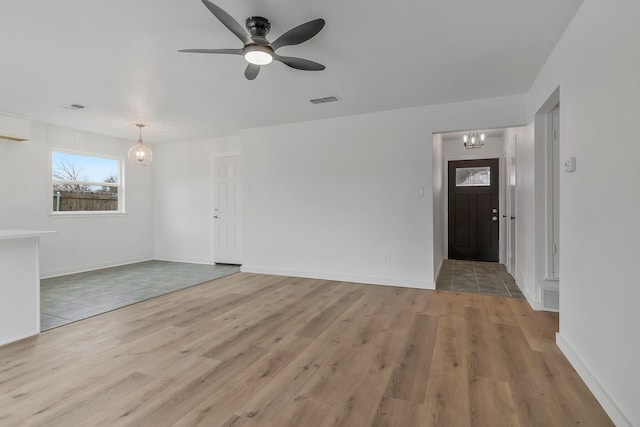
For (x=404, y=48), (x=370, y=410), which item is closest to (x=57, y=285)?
(x=370, y=410)

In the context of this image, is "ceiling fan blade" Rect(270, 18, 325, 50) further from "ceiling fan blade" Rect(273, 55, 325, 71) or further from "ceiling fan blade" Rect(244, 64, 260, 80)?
"ceiling fan blade" Rect(244, 64, 260, 80)

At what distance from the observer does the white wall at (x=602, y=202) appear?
1.58 m

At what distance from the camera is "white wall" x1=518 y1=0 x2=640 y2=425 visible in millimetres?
1579

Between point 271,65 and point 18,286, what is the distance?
293 cm

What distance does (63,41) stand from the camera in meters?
2.65

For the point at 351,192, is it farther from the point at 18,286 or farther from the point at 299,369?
the point at 18,286

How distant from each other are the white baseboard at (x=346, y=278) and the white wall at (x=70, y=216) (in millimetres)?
2637

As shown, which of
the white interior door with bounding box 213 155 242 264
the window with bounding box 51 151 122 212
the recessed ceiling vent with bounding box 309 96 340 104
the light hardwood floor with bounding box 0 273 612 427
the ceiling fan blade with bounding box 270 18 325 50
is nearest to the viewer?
the light hardwood floor with bounding box 0 273 612 427

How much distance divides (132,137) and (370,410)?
638cm

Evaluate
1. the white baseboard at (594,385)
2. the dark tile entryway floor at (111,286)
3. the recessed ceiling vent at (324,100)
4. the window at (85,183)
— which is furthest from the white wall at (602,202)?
the window at (85,183)

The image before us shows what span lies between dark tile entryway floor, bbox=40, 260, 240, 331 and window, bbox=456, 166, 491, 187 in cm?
475

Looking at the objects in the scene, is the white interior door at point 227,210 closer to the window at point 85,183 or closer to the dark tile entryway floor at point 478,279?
the window at point 85,183

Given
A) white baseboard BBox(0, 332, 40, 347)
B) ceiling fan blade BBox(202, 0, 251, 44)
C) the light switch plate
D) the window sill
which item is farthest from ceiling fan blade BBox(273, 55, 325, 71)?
the window sill

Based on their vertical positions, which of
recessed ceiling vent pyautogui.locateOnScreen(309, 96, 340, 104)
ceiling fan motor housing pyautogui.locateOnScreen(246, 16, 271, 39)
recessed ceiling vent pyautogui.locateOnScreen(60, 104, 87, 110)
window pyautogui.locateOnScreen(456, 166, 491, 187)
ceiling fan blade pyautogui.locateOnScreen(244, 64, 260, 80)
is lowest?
window pyautogui.locateOnScreen(456, 166, 491, 187)
